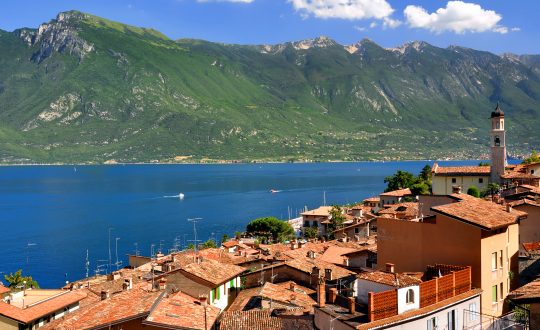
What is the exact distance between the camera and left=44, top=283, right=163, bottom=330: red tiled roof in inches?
816

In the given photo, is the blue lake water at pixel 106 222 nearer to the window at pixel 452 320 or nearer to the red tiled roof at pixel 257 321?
the red tiled roof at pixel 257 321

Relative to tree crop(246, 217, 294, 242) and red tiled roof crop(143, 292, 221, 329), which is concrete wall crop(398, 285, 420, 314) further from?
tree crop(246, 217, 294, 242)

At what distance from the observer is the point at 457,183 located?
70.6 meters

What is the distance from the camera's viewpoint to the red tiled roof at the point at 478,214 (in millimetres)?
19078

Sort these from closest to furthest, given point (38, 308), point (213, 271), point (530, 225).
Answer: point (38, 308) < point (213, 271) < point (530, 225)

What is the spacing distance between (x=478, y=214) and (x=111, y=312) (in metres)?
12.9

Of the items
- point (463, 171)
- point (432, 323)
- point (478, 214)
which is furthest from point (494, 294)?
point (463, 171)

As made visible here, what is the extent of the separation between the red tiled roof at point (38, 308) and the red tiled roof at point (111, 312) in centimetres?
120

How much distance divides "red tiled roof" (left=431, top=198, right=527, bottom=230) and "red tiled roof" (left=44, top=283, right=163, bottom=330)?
403 inches

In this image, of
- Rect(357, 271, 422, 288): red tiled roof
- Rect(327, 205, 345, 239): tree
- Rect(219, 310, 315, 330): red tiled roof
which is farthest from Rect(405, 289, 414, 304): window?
Rect(327, 205, 345, 239): tree

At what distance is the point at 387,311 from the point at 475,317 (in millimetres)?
3908

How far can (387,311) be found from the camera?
1558cm

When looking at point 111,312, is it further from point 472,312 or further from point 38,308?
point 472,312

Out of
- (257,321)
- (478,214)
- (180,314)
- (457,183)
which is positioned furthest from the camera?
(457,183)
